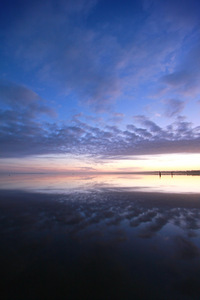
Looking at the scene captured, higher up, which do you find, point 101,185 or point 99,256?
point 101,185

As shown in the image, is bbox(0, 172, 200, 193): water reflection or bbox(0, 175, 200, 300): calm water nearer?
bbox(0, 175, 200, 300): calm water

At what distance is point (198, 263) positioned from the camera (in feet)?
18.7

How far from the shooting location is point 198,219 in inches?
425

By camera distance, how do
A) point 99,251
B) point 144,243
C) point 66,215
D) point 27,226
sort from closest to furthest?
point 99,251, point 144,243, point 27,226, point 66,215

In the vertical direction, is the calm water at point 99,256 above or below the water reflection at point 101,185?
below

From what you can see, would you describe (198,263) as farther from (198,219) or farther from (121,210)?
(121,210)

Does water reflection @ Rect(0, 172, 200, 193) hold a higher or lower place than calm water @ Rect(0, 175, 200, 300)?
higher

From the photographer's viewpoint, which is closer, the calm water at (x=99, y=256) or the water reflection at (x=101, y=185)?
the calm water at (x=99, y=256)

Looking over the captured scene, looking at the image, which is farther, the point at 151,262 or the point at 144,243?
the point at 144,243

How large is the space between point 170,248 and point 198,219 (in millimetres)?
5648

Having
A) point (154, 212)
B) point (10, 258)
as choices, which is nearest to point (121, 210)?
point (154, 212)

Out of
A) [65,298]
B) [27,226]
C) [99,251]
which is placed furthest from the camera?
[27,226]

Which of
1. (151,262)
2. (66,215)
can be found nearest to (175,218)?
(151,262)

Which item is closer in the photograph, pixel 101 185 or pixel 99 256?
pixel 99 256
